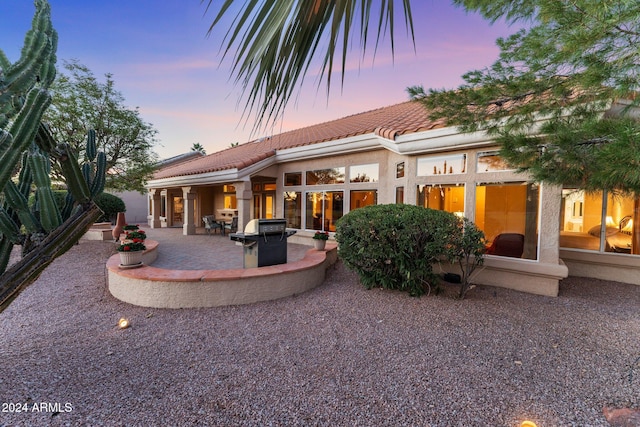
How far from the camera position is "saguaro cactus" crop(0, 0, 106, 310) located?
238cm

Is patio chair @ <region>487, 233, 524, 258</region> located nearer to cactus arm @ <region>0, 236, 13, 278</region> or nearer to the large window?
the large window

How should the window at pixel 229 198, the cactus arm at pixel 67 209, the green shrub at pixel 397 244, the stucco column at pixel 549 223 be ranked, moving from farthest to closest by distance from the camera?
the window at pixel 229 198 → the stucco column at pixel 549 223 → the green shrub at pixel 397 244 → the cactus arm at pixel 67 209

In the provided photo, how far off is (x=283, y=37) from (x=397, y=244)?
5201mm

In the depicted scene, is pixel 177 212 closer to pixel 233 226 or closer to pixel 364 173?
pixel 233 226

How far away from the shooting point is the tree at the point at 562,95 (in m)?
2.64

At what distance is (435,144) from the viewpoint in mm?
6871

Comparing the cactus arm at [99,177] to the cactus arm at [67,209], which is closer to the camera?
the cactus arm at [67,209]

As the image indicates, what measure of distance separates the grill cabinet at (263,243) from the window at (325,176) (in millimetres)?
4260

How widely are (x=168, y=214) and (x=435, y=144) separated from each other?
1870 cm

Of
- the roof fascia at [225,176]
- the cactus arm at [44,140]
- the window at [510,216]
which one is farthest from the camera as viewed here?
the roof fascia at [225,176]

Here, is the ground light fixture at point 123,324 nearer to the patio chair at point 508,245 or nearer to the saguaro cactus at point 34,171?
the saguaro cactus at point 34,171

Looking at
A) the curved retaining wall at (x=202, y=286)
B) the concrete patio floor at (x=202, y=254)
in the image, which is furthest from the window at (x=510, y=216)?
the concrete patio floor at (x=202, y=254)

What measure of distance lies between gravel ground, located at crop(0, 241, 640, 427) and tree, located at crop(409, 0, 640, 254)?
93.9 inches

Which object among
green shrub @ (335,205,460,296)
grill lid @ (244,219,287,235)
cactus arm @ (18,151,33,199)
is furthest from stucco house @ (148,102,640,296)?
cactus arm @ (18,151,33,199)
